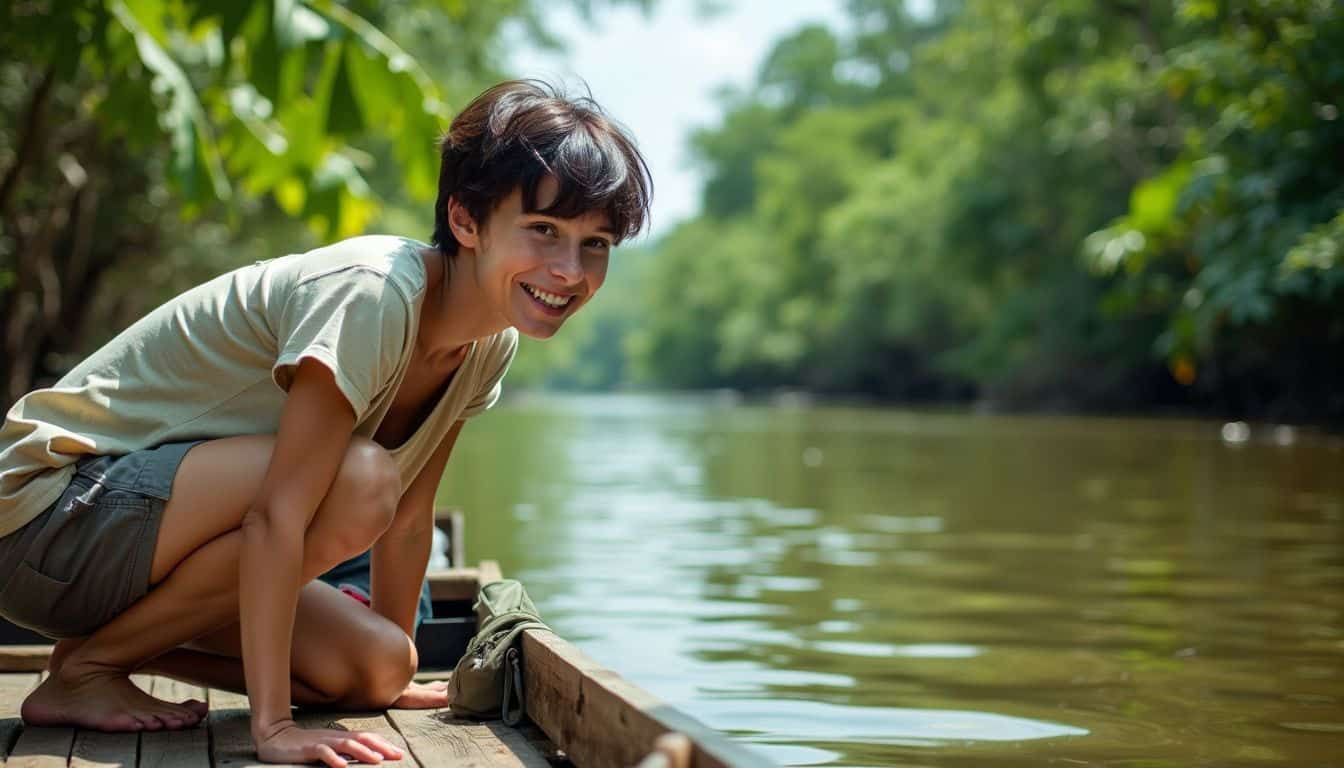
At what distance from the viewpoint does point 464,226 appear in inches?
122

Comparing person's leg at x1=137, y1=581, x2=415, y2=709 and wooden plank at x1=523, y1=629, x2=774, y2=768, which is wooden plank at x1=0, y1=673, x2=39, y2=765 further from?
wooden plank at x1=523, y1=629, x2=774, y2=768

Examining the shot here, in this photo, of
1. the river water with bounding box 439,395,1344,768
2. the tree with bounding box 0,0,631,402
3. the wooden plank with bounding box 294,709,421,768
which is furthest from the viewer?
the tree with bounding box 0,0,631,402

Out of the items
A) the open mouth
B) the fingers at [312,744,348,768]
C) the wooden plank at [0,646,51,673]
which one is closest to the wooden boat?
the fingers at [312,744,348,768]

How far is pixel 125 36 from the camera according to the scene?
5.95 meters

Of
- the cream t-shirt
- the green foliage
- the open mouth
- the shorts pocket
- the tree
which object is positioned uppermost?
the green foliage

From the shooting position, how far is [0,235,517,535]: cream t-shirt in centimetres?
293

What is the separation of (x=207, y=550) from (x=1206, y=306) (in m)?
15.9

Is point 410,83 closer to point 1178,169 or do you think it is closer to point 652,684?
point 652,684

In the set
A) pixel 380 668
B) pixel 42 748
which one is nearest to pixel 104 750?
pixel 42 748

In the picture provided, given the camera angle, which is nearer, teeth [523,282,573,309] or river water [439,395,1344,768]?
teeth [523,282,573,309]

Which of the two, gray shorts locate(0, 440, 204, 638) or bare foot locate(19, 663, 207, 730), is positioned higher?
gray shorts locate(0, 440, 204, 638)

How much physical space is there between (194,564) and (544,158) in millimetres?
1014

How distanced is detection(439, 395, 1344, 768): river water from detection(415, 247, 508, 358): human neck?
1.34 metres

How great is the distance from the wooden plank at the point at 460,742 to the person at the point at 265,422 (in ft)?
0.37
